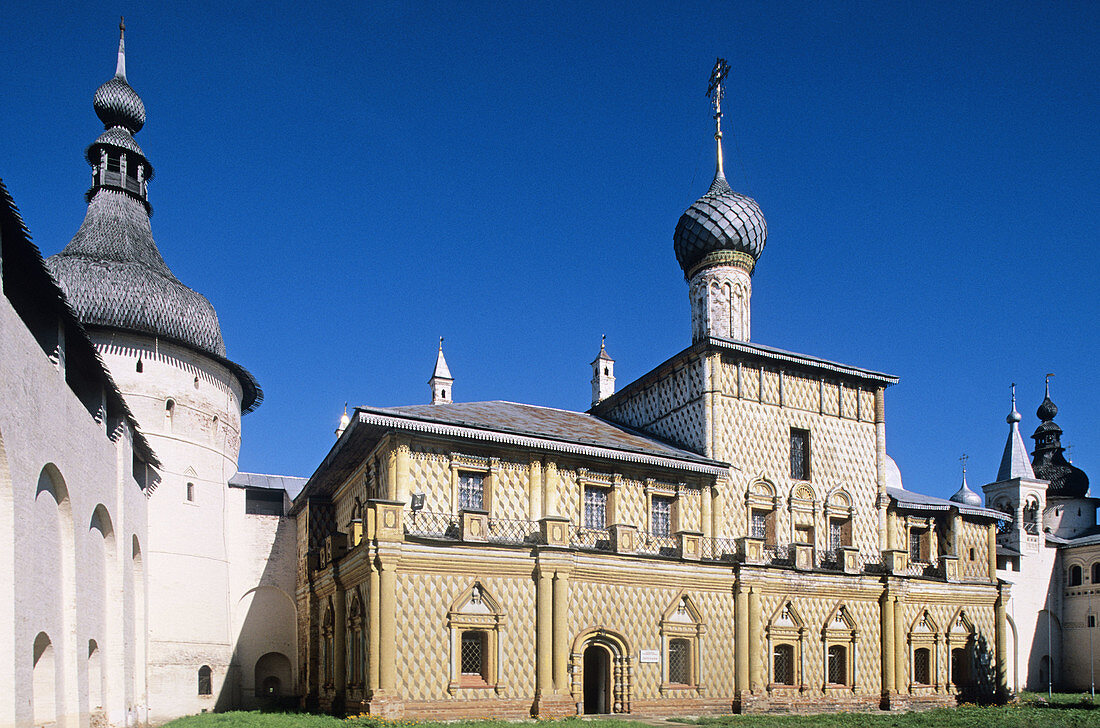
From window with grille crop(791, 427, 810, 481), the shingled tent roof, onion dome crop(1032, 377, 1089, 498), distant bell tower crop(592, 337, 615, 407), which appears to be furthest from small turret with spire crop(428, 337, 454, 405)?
onion dome crop(1032, 377, 1089, 498)

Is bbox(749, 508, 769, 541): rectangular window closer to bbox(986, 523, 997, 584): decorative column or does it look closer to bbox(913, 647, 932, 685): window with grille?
bbox(913, 647, 932, 685): window with grille

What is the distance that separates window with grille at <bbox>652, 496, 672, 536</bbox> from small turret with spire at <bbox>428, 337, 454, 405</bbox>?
723 inches

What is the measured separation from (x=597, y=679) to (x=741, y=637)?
378 cm

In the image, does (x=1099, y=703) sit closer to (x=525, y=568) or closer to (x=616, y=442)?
(x=616, y=442)

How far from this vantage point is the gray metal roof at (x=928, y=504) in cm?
2747

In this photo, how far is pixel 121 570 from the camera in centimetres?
1934

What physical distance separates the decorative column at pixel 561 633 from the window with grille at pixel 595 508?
1802 mm

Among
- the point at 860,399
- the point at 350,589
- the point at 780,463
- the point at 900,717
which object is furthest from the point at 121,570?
the point at 860,399

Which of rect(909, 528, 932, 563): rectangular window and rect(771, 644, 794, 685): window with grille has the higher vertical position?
rect(909, 528, 932, 563): rectangular window

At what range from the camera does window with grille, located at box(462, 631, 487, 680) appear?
20438 mm

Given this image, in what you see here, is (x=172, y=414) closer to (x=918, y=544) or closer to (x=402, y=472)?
(x=402, y=472)

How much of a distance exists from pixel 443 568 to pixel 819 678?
35.6ft

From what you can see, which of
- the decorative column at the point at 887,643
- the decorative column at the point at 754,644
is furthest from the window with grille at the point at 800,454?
the decorative column at the point at 887,643

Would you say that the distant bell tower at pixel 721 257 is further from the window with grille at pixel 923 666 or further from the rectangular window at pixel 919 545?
the window with grille at pixel 923 666
